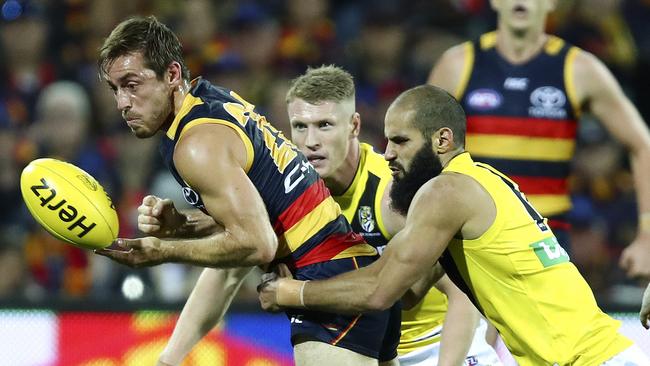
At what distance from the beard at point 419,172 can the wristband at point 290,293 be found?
20.6 inches

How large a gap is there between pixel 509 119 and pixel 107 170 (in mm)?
3172

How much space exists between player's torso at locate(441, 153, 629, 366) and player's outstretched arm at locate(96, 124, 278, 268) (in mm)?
713

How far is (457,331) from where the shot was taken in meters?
4.57

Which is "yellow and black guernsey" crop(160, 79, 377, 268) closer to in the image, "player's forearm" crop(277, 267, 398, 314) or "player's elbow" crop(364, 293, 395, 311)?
"player's forearm" crop(277, 267, 398, 314)

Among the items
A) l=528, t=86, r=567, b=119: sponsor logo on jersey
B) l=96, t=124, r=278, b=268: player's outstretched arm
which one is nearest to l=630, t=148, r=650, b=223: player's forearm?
l=528, t=86, r=567, b=119: sponsor logo on jersey

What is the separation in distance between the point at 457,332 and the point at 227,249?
1.18 metres

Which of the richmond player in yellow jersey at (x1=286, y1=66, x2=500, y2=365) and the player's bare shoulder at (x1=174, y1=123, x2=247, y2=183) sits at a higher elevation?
the player's bare shoulder at (x1=174, y1=123, x2=247, y2=183)

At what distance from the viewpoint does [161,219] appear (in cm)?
425

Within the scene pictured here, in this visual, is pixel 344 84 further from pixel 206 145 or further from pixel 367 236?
pixel 206 145

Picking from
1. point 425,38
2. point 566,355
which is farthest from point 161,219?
point 425,38

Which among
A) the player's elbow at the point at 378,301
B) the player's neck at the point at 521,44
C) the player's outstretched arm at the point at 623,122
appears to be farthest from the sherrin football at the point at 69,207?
the player's outstretched arm at the point at 623,122

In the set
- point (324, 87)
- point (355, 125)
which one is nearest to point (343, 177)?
point (355, 125)

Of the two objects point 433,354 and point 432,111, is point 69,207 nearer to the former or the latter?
point 432,111

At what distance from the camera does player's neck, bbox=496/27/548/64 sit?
5.73m
